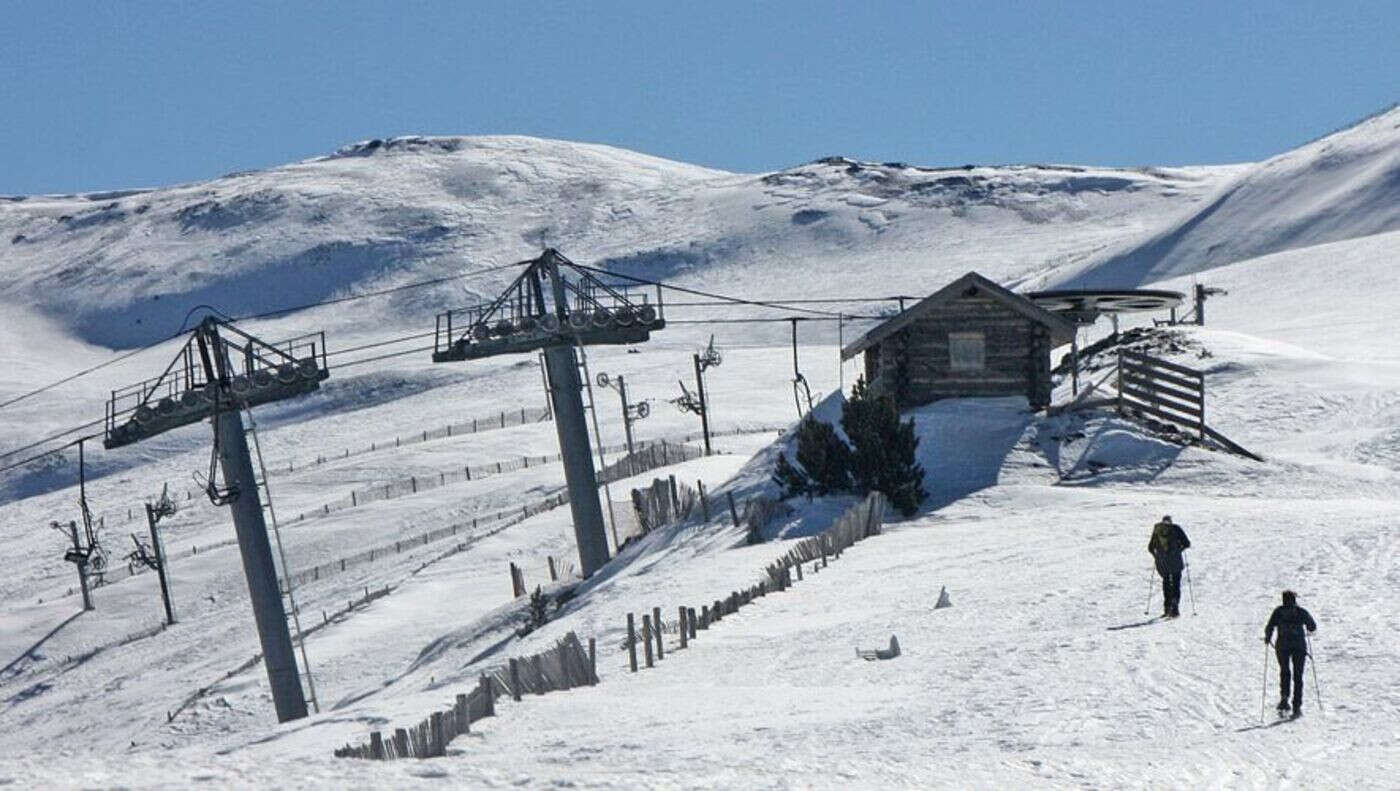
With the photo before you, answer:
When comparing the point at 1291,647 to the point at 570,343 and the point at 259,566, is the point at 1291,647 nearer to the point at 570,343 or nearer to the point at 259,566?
the point at 259,566

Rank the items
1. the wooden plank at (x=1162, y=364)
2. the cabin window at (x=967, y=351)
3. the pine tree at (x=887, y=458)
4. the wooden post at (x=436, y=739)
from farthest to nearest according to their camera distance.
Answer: the cabin window at (x=967, y=351), the wooden plank at (x=1162, y=364), the pine tree at (x=887, y=458), the wooden post at (x=436, y=739)

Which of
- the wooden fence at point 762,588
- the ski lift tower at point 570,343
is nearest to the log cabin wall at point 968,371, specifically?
the ski lift tower at point 570,343

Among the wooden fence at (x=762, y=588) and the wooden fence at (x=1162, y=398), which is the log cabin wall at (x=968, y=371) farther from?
the wooden fence at (x=762, y=588)

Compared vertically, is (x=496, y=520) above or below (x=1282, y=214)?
below

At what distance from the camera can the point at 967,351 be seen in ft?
A: 160

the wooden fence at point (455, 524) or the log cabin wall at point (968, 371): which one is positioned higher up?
the log cabin wall at point (968, 371)

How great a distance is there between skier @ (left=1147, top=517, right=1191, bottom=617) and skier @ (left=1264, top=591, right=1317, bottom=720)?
533cm

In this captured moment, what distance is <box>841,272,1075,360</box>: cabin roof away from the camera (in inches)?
1865

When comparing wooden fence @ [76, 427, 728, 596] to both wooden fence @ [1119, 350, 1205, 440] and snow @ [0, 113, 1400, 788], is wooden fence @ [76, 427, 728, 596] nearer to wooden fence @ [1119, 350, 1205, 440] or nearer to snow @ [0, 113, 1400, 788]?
snow @ [0, 113, 1400, 788]

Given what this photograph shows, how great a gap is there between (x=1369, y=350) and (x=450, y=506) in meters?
31.4

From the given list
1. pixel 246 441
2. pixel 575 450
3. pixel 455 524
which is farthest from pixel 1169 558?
pixel 455 524

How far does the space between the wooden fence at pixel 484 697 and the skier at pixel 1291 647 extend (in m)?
8.40

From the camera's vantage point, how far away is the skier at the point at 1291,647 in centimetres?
1970

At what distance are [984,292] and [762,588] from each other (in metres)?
17.2
